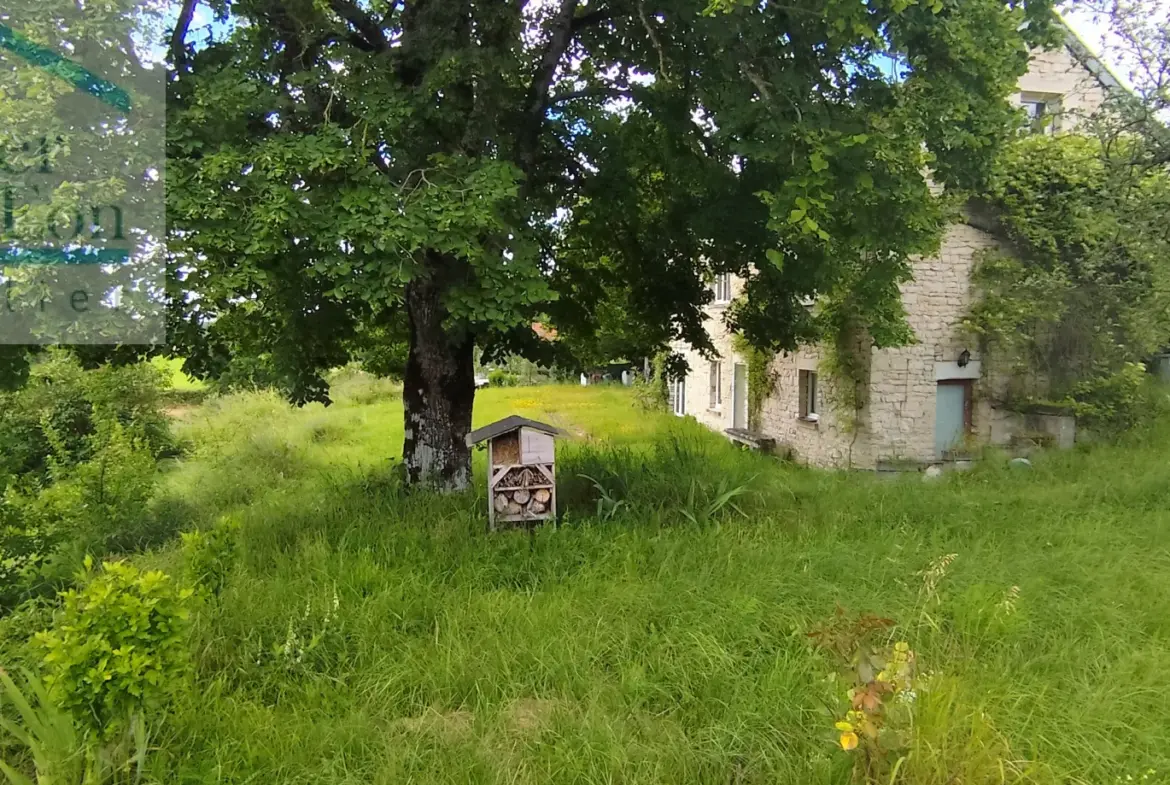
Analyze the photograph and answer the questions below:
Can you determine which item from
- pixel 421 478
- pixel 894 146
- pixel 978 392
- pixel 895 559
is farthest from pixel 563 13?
pixel 978 392

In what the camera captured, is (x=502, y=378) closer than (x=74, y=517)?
No

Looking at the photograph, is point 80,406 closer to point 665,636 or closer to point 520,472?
point 520,472

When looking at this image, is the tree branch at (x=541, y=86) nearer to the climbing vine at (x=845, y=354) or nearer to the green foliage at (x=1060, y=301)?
the climbing vine at (x=845, y=354)

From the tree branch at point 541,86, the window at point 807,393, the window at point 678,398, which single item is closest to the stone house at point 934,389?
the window at point 807,393

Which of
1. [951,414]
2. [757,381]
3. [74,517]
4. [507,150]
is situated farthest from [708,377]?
[74,517]

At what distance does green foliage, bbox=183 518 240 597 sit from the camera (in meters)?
4.64

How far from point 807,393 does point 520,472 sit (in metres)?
9.27

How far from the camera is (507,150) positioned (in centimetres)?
714

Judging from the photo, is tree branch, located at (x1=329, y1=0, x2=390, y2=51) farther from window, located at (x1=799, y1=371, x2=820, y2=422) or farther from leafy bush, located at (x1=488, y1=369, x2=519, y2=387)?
leafy bush, located at (x1=488, y1=369, x2=519, y2=387)

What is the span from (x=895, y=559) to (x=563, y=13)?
6.22 m

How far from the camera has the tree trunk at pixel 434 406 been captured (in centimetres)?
780

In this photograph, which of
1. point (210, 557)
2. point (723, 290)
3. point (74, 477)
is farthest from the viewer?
point (723, 290)

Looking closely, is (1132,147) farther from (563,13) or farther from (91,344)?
(91,344)

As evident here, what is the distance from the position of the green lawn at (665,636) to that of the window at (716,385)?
1044 centimetres
